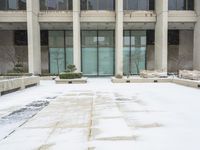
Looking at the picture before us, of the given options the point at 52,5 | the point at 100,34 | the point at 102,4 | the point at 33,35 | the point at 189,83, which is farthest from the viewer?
the point at 100,34

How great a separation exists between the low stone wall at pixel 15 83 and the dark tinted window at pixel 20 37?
51.8 feet

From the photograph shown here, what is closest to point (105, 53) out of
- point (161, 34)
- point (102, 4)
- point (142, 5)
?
point (102, 4)

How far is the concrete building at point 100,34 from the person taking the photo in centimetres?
3036

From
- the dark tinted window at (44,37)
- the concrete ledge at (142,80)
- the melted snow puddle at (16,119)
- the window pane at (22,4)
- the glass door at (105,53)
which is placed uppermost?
the window pane at (22,4)

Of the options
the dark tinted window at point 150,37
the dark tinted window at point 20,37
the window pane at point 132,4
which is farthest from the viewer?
the dark tinted window at point 150,37

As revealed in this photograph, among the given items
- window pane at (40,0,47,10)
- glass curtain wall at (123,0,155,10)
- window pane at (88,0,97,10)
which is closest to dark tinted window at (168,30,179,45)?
glass curtain wall at (123,0,155,10)

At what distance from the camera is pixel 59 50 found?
35594mm

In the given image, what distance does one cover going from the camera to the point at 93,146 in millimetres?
5301

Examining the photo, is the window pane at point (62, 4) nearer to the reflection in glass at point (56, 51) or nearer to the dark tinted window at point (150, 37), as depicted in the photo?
the reflection in glass at point (56, 51)

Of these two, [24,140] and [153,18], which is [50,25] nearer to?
[153,18]

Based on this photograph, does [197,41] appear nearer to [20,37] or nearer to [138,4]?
[138,4]

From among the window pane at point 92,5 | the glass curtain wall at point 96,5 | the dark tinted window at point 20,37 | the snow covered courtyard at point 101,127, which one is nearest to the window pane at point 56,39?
the dark tinted window at point 20,37

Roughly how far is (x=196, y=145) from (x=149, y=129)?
4.77 feet

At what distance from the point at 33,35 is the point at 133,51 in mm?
14335
